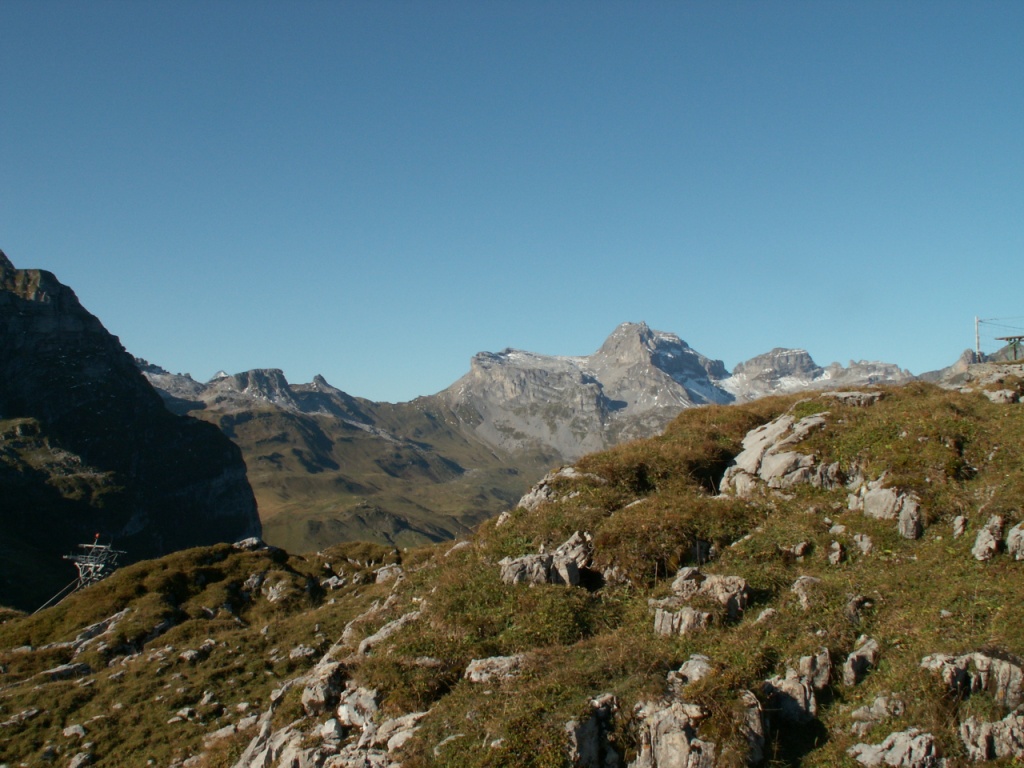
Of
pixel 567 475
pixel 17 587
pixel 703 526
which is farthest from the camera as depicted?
pixel 17 587

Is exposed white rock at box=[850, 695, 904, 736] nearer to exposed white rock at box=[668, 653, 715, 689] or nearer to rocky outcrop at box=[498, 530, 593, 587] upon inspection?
exposed white rock at box=[668, 653, 715, 689]

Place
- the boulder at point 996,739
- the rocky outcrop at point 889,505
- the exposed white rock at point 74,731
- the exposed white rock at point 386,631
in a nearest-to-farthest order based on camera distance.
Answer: the boulder at point 996,739 → the rocky outcrop at point 889,505 → the exposed white rock at point 386,631 → the exposed white rock at point 74,731

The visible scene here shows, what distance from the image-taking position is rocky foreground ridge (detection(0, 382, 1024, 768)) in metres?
15.4

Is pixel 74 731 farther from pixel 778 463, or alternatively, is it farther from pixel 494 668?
pixel 778 463

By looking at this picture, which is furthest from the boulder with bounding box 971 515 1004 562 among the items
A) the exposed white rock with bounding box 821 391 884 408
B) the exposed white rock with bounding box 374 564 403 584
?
the exposed white rock with bounding box 374 564 403 584

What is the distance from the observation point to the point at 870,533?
22.2 metres

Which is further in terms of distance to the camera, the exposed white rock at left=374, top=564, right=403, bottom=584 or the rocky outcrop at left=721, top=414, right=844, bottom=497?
the exposed white rock at left=374, top=564, right=403, bottom=584

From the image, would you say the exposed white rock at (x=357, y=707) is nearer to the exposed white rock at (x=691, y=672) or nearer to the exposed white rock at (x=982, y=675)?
the exposed white rock at (x=691, y=672)

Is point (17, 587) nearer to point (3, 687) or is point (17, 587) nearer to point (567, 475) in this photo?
point (3, 687)

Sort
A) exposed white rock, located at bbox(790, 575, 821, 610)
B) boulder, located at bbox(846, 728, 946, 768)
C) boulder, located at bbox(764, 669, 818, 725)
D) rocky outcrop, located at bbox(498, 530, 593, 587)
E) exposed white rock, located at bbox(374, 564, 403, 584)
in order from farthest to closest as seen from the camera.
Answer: exposed white rock, located at bbox(374, 564, 403, 584)
rocky outcrop, located at bbox(498, 530, 593, 587)
exposed white rock, located at bbox(790, 575, 821, 610)
boulder, located at bbox(764, 669, 818, 725)
boulder, located at bbox(846, 728, 946, 768)

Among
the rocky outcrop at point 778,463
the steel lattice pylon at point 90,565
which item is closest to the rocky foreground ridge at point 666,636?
the rocky outcrop at point 778,463

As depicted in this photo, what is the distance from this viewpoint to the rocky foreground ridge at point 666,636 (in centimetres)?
1537

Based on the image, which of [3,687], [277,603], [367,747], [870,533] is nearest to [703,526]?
[870,533]

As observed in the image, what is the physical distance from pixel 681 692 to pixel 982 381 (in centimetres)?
2631
